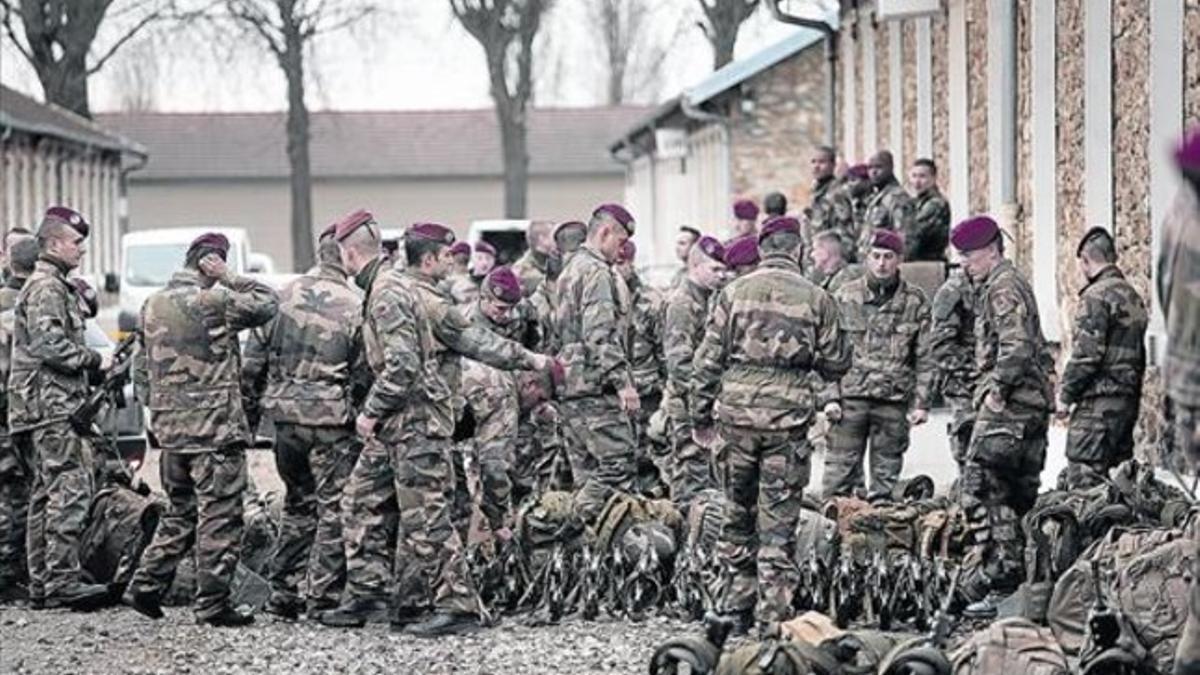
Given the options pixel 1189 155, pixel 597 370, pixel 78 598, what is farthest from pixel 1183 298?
pixel 78 598

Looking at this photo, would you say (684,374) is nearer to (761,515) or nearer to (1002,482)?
(1002,482)

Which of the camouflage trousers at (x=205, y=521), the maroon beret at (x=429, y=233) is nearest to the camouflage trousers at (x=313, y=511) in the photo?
the camouflage trousers at (x=205, y=521)

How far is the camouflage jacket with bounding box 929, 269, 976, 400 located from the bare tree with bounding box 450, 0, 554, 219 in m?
35.9

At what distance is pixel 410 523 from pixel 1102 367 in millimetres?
3438

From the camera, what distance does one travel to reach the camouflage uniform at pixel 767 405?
11.0 metres

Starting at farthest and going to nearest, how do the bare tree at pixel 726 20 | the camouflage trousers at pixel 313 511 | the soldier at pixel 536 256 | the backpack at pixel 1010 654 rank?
the bare tree at pixel 726 20
the soldier at pixel 536 256
the camouflage trousers at pixel 313 511
the backpack at pixel 1010 654

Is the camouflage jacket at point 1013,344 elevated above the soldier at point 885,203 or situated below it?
below

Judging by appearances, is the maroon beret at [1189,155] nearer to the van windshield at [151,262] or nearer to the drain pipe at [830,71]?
the drain pipe at [830,71]

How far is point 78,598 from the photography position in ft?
39.9

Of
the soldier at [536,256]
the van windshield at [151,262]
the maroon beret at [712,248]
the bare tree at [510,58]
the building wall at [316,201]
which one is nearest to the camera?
the maroon beret at [712,248]

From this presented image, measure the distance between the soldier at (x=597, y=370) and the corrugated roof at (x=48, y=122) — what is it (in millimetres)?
23508

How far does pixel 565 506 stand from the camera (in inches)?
509

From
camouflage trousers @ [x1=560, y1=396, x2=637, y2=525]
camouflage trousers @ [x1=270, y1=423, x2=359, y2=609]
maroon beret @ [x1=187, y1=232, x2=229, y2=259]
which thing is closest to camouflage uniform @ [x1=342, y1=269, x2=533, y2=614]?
camouflage trousers @ [x1=270, y1=423, x2=359, y2=609]

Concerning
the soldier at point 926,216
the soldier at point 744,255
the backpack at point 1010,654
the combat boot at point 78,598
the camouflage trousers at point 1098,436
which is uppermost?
the soldier at point 926,216
